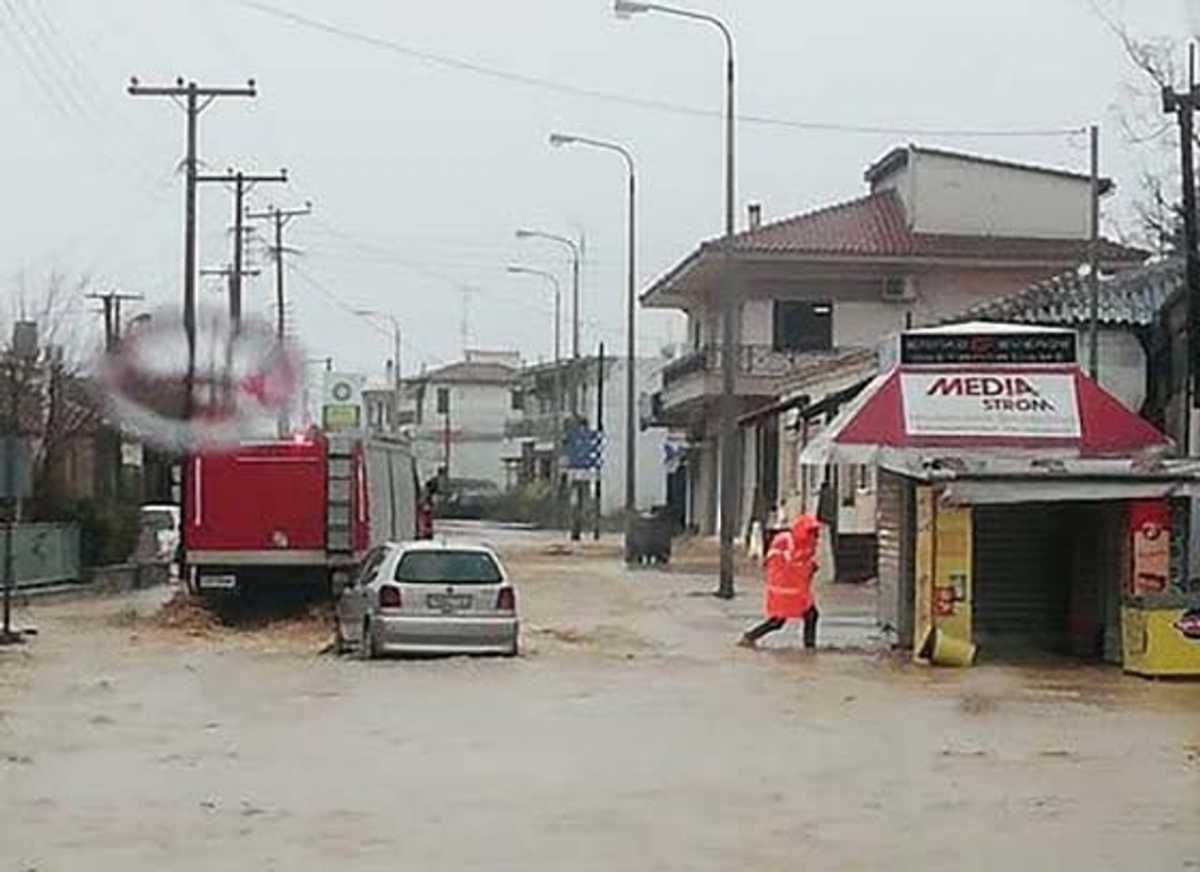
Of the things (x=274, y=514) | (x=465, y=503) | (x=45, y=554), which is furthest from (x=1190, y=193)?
(x=465, y=503)

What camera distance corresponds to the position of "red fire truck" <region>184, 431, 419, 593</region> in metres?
37.2

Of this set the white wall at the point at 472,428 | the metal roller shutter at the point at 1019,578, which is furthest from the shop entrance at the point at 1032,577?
the white wall at the point at 472,428

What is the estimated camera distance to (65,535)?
47.9m

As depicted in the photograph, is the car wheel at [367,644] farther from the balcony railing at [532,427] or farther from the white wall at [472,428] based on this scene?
the white wall at [472,428]

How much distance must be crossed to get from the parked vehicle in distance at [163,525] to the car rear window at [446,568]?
1029 inches

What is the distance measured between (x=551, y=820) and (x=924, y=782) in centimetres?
327

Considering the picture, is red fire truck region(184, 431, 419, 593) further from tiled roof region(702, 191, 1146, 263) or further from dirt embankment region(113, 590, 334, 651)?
tiled roof region(702, 191, 1146, 263)

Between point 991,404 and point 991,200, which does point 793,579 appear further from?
point 991,200

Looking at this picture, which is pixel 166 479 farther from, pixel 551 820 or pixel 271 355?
pixel 551 820

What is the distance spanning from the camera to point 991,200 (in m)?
75.9

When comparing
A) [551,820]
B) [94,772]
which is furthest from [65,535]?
[551,820]

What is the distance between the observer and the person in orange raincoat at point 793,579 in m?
31.2

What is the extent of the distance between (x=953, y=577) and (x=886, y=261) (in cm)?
4333

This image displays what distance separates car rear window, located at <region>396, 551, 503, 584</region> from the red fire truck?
8.18 metres
